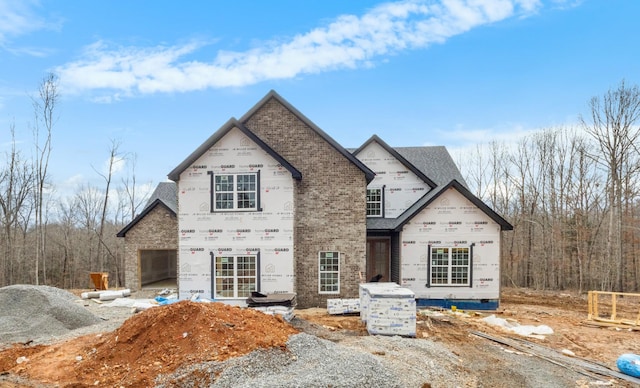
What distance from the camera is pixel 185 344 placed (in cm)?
767

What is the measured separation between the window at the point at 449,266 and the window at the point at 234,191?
782 cm

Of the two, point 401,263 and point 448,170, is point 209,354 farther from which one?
point 448,170

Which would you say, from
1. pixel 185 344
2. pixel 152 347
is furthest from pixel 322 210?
pixel 152 347

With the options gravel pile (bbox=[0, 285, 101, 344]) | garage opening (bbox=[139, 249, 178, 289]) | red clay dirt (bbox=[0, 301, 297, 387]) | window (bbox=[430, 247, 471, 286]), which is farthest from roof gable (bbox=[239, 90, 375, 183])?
garage opening (bbox=[139, 249, 178, 289])

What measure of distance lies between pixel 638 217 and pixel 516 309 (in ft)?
42.2

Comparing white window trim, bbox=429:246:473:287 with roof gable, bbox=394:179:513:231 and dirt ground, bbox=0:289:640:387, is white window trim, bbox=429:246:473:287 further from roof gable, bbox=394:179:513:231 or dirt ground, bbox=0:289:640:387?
dirt ground, bbox=0:289:640:387

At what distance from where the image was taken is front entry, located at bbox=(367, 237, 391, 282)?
1720 cm

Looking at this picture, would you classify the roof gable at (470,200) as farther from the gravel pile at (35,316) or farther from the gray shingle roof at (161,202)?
the gravel pile at (35,316)

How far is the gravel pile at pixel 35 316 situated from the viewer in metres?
10.2

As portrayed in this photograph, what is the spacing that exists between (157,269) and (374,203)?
1415 cm

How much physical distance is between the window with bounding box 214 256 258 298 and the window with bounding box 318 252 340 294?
8.68 feet

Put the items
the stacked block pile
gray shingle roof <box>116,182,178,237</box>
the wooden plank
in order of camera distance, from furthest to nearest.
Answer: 1. gray shingle roof <box>116,182,178,237</box>
2. the stacked block pile
3. the wooden plank

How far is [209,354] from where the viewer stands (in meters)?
7.24

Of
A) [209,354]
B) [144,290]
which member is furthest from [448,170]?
[144,290]
